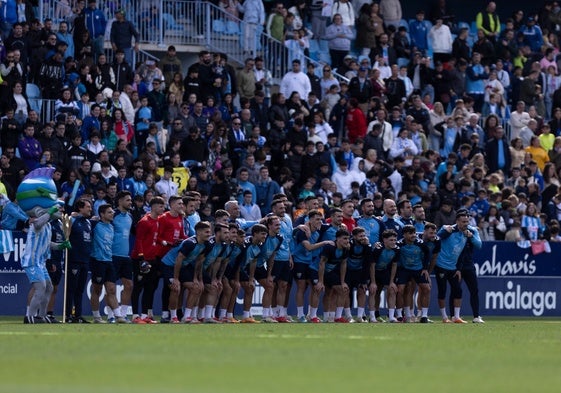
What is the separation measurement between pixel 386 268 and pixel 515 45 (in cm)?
1651

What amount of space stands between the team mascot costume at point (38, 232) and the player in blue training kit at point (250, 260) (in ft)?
12.3

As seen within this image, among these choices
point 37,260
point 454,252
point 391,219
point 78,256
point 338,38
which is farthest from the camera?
point 338,38

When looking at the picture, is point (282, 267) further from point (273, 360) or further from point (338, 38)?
point (338, 38)

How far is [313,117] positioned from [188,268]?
35.2ft

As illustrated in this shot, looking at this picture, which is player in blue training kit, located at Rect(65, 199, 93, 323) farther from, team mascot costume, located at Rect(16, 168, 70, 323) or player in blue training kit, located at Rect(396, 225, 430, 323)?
player in blue training kit, located at Rect(396, 225, 430, 323)

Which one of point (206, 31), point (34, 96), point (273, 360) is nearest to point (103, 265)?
point (34, 96)

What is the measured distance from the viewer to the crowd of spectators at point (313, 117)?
3209cm

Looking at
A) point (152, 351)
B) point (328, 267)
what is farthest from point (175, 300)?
point (152, 351)

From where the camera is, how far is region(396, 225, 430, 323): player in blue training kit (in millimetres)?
28578

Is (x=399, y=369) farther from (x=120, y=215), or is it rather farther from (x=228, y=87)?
(x=228, y=87)

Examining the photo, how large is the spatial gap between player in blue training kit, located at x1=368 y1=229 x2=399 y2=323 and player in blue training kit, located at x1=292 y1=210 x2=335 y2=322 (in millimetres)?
1101

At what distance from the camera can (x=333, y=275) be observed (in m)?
28.4

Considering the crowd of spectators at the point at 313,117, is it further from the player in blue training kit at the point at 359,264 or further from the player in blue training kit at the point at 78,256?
the player in blue training kit at the point at 359,264

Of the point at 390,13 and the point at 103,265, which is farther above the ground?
the point at 390,13
